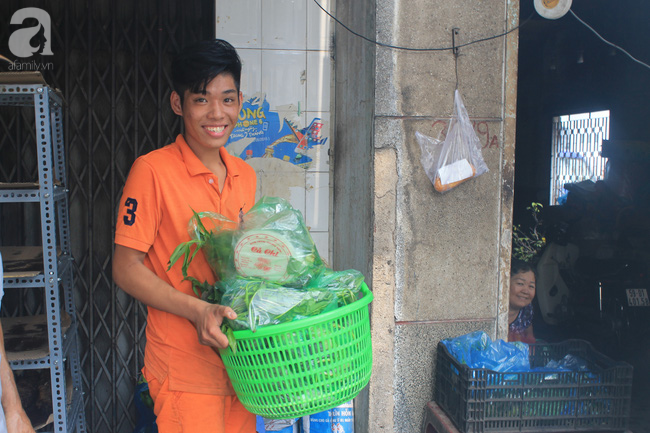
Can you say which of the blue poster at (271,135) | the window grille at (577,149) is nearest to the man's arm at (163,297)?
the blue poster at (271,135)

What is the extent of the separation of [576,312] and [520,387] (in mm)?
3024

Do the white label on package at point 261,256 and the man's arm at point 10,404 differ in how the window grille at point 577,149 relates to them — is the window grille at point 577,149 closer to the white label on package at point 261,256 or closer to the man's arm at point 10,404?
the white label on package at point 261,256

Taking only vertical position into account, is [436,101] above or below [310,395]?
above

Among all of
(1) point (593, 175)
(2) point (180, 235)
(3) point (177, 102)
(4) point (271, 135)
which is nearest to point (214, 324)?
(2) point (180, 235)

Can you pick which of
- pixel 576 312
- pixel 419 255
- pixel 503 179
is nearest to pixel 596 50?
pixel 576 312

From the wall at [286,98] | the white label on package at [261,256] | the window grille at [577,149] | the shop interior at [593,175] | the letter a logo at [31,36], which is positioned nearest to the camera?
the white label on package at [261,256]

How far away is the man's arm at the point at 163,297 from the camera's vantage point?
4.69 feet

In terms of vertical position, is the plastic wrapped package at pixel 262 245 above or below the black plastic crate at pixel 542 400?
above

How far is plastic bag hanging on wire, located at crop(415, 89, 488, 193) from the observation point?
2588mm

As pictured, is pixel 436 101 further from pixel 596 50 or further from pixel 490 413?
pixel 596 50

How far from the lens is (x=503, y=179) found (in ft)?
8.95

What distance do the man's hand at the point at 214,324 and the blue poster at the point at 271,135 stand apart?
1.84 meters

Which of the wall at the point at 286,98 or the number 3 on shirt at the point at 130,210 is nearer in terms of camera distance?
the number 3 on shirt at the point at 130,210

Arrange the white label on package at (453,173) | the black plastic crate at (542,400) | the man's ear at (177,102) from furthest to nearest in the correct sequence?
the white label on package at (453,173)
the black plastic crate at (542,400)
the man's ear at (177,102)
